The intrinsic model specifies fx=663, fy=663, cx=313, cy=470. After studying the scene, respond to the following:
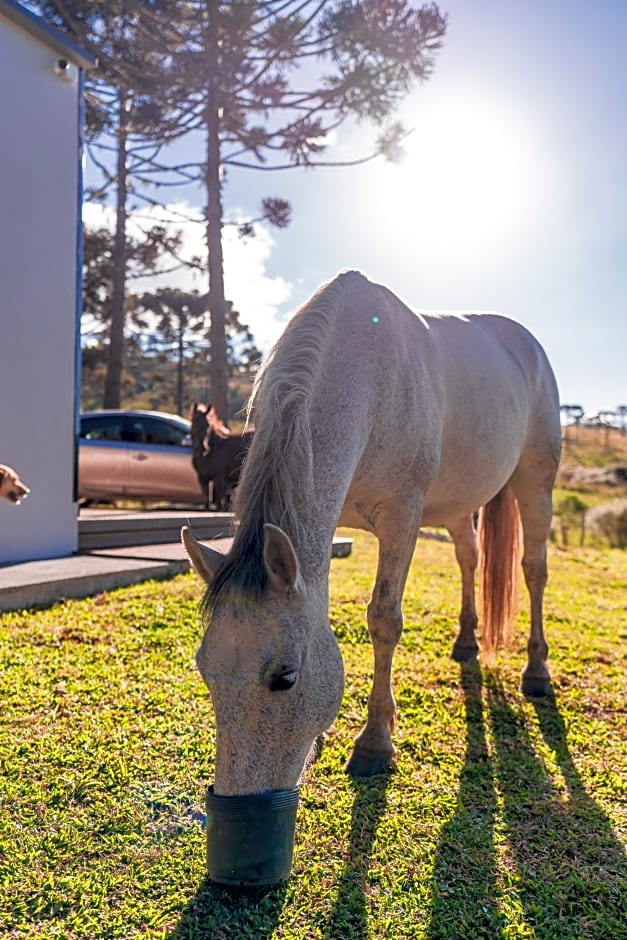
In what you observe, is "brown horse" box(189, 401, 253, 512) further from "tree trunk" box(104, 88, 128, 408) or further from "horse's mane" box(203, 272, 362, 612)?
"horse's mane" box(203, 272, 362, 612)

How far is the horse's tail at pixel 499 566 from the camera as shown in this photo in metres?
4.00

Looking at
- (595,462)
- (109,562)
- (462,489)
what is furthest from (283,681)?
(595,462)

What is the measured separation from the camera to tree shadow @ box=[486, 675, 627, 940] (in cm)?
178

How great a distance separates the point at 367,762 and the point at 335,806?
12.1 inches

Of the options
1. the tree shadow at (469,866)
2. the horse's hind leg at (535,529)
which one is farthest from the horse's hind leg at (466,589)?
the tree shadow at (469,866)

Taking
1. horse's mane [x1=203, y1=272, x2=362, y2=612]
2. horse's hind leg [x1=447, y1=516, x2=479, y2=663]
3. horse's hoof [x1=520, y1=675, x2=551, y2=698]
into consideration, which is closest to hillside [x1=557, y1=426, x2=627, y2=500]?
horse's hind leg [x1=447, y1=516, x2=479, y2=663]

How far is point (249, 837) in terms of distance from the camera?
1.57 meters

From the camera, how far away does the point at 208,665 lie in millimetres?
1642

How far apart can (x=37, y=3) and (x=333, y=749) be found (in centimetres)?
1554

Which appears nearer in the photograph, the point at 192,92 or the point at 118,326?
the point at 192,92

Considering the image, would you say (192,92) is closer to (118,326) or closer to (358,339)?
(118,326)

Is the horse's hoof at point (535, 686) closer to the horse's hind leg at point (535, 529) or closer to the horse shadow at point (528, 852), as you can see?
the horse's hind leg at point (535, 529)

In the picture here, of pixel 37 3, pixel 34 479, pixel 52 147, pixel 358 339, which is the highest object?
pixel 37 3

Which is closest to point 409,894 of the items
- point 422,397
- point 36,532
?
point 422,397
